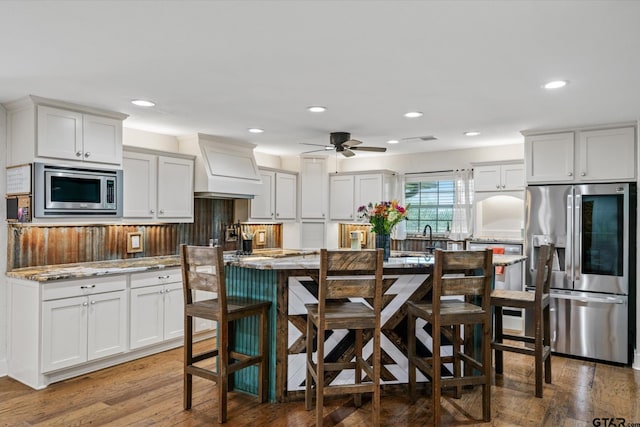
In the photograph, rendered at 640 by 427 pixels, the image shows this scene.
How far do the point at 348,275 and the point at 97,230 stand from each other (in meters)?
2.93

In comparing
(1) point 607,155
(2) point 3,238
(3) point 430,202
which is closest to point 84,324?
(2) point 3,238

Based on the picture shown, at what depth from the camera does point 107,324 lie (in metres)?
4.01

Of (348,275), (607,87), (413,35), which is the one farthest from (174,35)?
(607,87)

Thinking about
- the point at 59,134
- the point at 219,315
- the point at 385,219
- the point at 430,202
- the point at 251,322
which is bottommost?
the point at 251,322

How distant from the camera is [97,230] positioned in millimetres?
4633

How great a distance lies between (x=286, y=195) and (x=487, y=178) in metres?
2.87

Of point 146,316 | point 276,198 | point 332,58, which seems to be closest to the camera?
point 332,58

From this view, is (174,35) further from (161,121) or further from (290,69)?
(161,121)

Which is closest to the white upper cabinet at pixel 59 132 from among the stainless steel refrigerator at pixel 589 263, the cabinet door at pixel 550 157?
the cabinet door at pixel 550 157

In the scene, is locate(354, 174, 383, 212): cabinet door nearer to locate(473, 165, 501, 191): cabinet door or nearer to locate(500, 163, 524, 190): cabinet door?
locate(473, 165, 501, 191): cabinet door

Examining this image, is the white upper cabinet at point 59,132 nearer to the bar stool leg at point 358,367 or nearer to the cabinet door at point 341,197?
the bar stool leg at point 358,367

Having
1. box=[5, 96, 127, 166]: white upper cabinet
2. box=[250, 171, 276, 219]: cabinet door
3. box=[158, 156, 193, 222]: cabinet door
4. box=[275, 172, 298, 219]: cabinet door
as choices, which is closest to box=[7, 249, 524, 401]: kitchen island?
box=[158, 156, 193, 222]: cabinet door

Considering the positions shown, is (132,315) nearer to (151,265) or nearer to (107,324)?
(107,324)

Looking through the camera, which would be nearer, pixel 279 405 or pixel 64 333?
pixel 279 405
